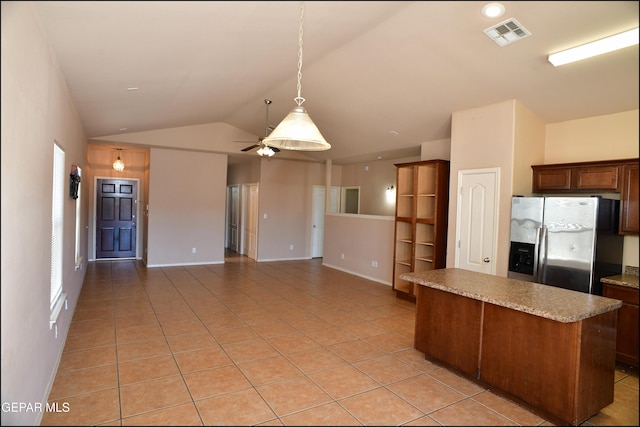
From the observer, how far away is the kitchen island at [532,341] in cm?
247

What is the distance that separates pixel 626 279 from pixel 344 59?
148 inches

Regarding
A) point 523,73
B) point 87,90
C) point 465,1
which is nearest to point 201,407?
point 87,90

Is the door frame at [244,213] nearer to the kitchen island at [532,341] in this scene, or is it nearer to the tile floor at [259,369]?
the tile floor at [259,369]

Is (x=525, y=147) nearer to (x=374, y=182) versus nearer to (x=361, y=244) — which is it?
(x=361, y=244)

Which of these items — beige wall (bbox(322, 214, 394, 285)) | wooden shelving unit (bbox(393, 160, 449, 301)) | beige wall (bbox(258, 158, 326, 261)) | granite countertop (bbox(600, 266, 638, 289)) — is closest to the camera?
granite countertop (bbox(600, 266, 638, 289))

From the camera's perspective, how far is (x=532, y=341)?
8.73 ft

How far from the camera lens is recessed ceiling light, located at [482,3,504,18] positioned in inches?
113

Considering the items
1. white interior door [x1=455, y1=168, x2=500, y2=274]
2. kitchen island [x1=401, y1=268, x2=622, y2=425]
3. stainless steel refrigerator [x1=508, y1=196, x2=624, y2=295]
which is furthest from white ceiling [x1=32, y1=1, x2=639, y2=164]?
kitchen island [x1=401, y1=268, x2=622, y2=425]

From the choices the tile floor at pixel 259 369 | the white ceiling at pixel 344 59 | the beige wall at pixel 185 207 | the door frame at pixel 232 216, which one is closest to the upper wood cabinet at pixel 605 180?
the white ceiling at pixel 344 59

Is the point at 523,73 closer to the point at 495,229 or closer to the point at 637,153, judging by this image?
the point at 637,153

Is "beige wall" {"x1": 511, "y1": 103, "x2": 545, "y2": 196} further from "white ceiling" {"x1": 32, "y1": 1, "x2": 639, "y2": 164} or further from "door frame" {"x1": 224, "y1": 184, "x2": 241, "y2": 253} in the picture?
"door frame" {"x1": 224, "y1": 184, "x2": 241, "y2": 253}

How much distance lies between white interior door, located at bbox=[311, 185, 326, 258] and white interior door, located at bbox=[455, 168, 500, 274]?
5129 mm

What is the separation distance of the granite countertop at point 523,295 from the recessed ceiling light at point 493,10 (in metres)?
2.26

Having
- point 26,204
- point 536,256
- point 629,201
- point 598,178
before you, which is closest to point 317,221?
point 536,256
